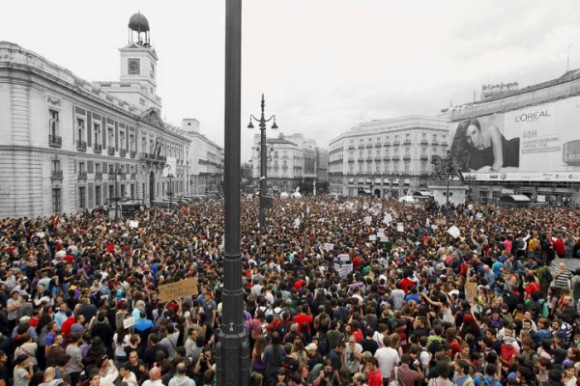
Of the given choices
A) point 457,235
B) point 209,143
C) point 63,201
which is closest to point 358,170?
point 209,143

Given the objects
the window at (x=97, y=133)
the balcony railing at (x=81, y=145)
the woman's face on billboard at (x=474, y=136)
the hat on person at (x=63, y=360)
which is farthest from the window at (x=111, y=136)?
the woman's face on billboard at (x=474, y=136)

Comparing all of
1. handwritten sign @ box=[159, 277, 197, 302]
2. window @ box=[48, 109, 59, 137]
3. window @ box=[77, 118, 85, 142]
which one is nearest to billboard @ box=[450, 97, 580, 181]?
handwritten sign @ box=[159, 277, 197, 302]

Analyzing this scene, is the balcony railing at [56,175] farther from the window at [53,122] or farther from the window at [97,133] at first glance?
the window at [97,133]

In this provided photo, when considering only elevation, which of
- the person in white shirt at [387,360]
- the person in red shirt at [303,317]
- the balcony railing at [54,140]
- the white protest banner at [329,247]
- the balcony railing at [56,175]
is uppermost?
the balcony railing at [54,140]

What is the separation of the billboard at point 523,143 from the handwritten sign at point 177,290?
4660 cm

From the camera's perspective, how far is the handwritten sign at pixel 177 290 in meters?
8.06

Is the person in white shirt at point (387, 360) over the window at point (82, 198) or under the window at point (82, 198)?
under

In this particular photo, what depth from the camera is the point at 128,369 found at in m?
5.44

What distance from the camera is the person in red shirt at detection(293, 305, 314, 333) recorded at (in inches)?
291

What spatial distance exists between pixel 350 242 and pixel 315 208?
1618 centimetres

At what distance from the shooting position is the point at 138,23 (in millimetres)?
55656

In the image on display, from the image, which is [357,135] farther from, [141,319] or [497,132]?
[141,319]

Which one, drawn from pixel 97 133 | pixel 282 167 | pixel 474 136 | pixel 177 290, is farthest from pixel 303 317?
pixel 282 167

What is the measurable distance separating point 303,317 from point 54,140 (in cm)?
3061
